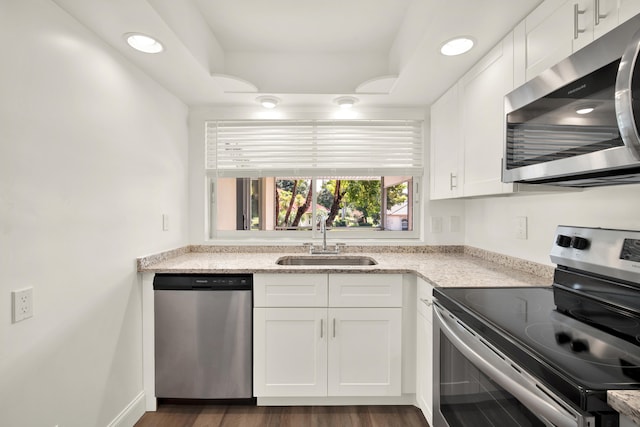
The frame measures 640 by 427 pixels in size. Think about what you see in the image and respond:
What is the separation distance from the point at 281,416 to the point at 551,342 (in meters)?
1.63

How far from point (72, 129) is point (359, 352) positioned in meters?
1.91

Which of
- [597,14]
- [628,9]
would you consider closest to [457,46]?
[597,14]

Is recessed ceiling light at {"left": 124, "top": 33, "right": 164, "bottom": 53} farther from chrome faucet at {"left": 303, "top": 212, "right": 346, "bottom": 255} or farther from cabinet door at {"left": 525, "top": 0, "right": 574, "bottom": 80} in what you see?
cabinet door at {"left": 525, "top": 0, "right": 574, "bottom": 80}

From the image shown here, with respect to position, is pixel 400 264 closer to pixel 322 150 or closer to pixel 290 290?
pixel 290 290

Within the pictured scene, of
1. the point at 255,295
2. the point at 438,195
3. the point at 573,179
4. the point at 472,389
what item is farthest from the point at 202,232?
the point at 573,179

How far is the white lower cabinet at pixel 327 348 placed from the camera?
78.4 inches

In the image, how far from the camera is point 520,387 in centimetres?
81

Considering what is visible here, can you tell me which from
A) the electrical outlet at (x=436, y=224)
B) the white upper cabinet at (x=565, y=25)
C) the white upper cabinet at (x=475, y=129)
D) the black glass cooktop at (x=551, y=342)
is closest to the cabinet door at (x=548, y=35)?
the white upper cabinet at (x=565, y=25)

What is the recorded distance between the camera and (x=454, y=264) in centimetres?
211

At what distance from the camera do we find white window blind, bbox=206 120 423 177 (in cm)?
270

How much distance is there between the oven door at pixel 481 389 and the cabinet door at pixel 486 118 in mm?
762

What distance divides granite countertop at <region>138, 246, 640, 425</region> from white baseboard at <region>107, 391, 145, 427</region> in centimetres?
76

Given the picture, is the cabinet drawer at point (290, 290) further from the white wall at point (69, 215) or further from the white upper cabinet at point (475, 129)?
the white upper cabinet at point (475, 129)

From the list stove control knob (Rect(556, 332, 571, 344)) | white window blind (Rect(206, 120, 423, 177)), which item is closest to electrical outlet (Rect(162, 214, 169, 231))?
white window blind (Rect(206, 120, 423, 177))
